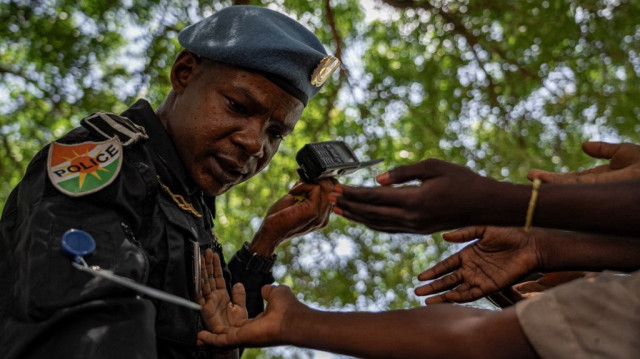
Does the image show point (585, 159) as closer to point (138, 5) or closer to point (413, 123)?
point (413, 123)

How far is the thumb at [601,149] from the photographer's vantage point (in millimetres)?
2287

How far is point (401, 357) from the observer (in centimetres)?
168

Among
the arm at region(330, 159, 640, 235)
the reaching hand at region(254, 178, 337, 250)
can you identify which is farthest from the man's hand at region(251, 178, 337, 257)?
the arm at region(330, 159, 640, 235)

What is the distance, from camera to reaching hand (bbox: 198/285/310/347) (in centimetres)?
182

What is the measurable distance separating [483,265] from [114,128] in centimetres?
145

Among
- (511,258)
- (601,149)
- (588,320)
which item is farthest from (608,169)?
(588,320)

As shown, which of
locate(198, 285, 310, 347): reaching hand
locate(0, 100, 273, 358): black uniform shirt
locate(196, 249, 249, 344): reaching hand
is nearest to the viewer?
locate(0, 100, 273, 358): black uniform shirt

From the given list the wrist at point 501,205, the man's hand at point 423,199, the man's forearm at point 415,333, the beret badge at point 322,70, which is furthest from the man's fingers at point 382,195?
the beret badge at point 322,70

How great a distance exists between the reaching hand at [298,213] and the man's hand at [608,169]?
0.83m

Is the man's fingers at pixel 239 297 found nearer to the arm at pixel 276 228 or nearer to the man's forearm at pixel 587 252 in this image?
the arm at pixel 276 228

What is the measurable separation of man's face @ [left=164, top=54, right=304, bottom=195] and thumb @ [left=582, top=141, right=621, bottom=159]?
1228 mm

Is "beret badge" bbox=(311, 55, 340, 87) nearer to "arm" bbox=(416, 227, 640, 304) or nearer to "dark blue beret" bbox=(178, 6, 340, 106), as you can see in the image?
"dark blue beret" bbox=(178, 6, 340, 106)

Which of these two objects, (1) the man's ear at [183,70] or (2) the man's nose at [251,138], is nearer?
(2) the man's nose at [251,138]

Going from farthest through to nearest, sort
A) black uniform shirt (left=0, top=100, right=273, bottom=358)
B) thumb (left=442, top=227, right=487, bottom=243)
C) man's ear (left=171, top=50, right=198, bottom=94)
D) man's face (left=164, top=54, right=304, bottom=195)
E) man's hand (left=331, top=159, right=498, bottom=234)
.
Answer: man's ear (left=171, top=50, right=198, bottom=94) → man's face (left=164, top=54, right=304, bottom=195) → thumb (left=442, top=227, right=487, bottom=243) → man's hand (left=331, top=159, right=498, bottom=234) → black uniform shirt (left=0, top=100, right=273, bottom=358)
